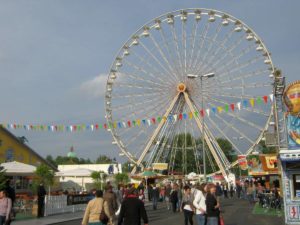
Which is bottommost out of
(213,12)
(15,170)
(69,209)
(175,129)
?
(69,209)

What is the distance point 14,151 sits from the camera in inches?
1672

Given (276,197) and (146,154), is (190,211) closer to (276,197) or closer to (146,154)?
(276,197)

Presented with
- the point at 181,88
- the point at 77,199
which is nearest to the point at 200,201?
the point at 77,199

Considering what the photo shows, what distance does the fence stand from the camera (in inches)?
848

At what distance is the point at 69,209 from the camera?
935 inches

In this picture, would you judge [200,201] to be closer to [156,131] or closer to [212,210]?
[212,210]

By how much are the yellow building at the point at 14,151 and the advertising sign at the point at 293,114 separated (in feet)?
101

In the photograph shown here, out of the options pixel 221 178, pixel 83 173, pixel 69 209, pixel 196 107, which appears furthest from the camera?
pixel 221 178

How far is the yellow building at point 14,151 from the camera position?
40.9 m

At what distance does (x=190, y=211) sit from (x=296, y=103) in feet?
15.6

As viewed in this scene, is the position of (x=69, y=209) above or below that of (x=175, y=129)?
below

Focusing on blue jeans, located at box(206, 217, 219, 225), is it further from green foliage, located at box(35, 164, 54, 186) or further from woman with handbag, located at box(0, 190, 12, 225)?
green foliage, located at box(35, 164, 54, 186)

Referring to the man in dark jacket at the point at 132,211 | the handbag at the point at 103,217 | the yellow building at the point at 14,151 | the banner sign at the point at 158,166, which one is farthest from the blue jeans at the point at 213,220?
the banner sign at the point at 158,166

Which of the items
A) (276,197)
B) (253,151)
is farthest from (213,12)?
(276,197)
